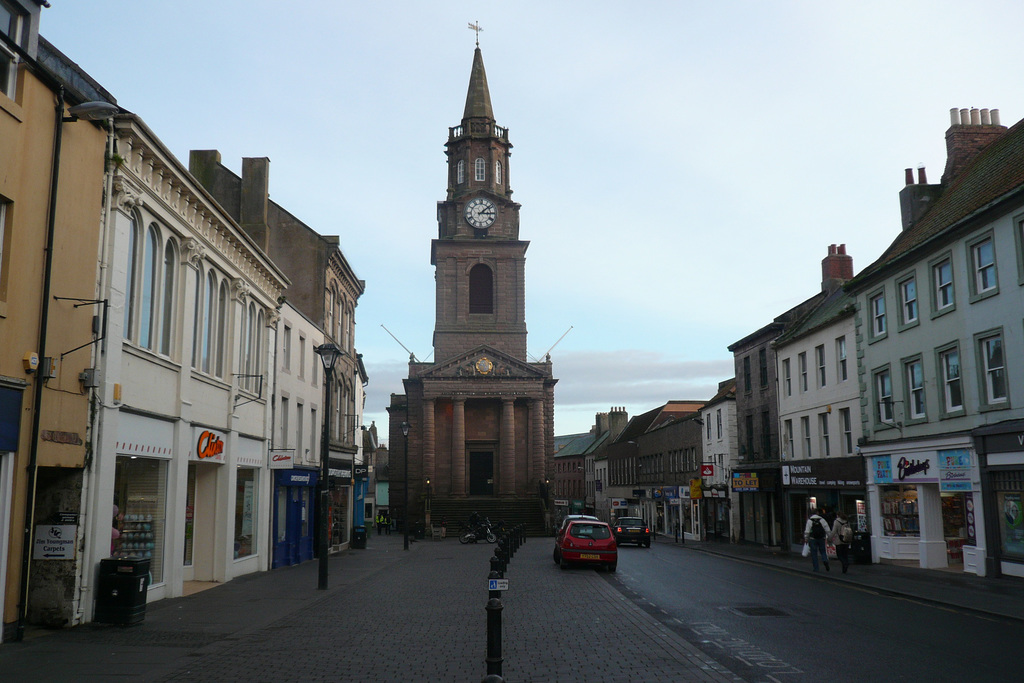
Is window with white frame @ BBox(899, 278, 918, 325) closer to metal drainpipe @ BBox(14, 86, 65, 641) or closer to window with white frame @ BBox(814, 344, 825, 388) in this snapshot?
window with white frame @ BBox(814, 344, 825, 388)

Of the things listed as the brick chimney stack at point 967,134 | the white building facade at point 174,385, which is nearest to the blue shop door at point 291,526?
the white building facade at point 174,385

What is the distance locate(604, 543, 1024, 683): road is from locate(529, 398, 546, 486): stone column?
144ft

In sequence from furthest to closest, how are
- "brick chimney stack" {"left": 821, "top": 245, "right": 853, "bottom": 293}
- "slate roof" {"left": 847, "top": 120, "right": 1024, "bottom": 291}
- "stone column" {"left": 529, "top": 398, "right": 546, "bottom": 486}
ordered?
"stone column" {"left": 529, "top": 398, "right": 546, "bottom": 486}, "brick chimney stack" {"left": 821, "top": 245, "right": 853, "bottom": 293}, "slate roof" {"left": 847, "top": 120, "right": 1024, "bottom": 291}

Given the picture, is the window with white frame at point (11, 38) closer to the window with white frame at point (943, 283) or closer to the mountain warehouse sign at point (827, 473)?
the window with white frame at point (943, 283)

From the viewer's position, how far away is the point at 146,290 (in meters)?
16.3

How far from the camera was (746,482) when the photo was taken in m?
38.9

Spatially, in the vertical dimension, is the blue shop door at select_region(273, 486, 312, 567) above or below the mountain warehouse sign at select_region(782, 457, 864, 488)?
below

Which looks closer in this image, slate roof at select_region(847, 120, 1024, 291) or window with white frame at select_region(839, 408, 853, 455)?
slate roof at select_region(847, 120, 1024, 291)

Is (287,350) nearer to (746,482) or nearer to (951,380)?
(951,380)

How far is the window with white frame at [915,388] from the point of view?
2605 cm

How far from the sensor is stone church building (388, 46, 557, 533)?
6569cm

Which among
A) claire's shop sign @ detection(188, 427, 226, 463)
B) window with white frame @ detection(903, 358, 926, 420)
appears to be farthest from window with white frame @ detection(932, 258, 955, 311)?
claire's shop sign @ detection(188, 427, 226, 463)

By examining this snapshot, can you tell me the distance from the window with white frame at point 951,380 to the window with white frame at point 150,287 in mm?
20258

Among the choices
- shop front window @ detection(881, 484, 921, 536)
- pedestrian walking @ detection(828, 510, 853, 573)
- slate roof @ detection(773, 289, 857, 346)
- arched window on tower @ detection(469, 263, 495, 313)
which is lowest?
pedestrian walking @ detection(828, 510, 853, 573)
